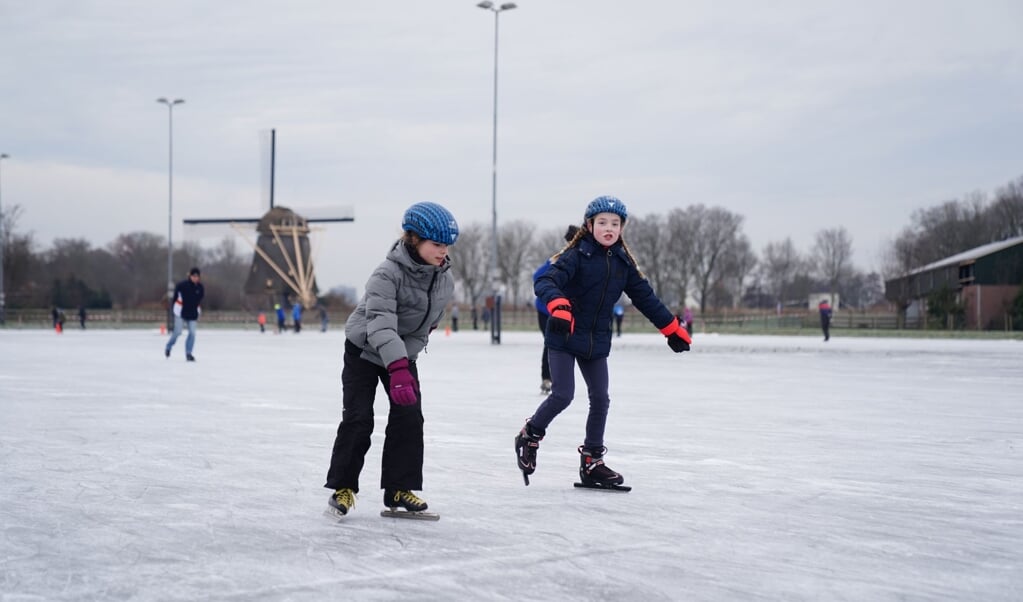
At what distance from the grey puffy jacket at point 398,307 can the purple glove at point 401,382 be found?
32mm

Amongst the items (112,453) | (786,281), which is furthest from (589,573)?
(786,281)

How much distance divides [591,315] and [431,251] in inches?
51.5

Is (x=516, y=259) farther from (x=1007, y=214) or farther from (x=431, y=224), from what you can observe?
(x=431, y=224)

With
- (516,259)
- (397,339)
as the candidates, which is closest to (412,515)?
(397,339)

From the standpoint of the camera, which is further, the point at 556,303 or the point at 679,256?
the point at 679,256

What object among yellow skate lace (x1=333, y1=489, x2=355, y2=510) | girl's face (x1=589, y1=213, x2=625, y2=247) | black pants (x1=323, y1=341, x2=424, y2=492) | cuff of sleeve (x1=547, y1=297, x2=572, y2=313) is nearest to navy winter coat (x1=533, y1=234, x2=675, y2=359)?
girl's face (x1=589, y1=213, x2=625, y2=247)

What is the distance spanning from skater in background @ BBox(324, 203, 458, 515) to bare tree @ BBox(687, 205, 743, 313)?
8090 cm

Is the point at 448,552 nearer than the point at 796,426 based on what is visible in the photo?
Yes

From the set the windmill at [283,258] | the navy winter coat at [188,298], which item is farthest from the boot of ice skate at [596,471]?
the windmill at [283,258]

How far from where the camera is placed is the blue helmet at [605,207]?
5.33 metres

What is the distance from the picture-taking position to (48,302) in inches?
2707

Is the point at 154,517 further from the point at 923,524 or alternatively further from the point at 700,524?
the point at 923,524

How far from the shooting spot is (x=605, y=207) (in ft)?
17.5

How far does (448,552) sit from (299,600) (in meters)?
0.83
